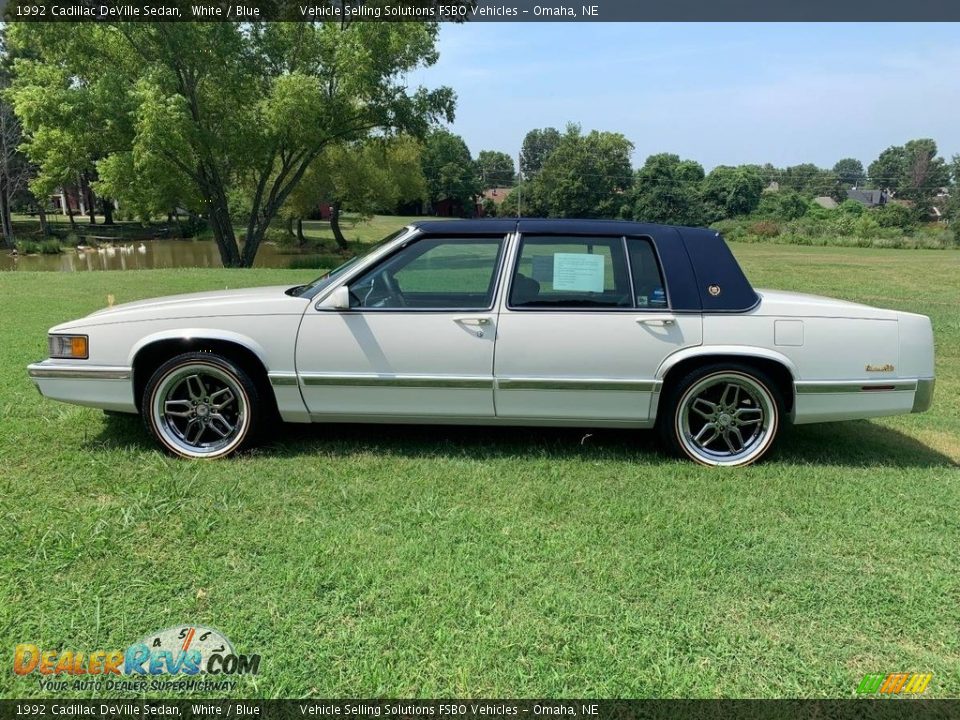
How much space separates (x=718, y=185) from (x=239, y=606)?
74.8 m

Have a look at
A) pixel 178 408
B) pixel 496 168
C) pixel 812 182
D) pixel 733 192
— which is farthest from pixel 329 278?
pixel 812 182

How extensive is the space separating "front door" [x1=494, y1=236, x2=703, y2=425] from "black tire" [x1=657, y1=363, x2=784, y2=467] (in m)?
0.19

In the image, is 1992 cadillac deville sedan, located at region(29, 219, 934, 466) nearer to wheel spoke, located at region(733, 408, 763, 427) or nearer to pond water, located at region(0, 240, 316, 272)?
wheel spoke, located at region(733, 408, 763, 427)

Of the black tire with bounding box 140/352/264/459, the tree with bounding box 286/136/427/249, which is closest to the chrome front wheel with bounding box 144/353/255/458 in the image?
the black tire with bounding box 140/352/264/459

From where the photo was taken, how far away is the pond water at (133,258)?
28578mm

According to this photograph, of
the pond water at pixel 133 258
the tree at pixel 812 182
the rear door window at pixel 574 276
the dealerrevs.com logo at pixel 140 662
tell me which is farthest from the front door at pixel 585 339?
the tree at pixel 812 182

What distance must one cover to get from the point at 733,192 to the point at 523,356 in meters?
72.6

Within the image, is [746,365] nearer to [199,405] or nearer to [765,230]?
[199,405]

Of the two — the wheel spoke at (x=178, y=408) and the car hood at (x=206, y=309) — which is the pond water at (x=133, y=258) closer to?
the car hood at (x=206, y=309)

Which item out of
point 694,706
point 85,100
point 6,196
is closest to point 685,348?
point 694,706

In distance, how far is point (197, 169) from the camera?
80.2 ft

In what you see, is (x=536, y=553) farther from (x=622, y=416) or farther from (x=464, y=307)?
(x=464, y=307)

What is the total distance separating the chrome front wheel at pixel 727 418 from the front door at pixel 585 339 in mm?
273

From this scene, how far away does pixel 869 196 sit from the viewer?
98.3 meters
